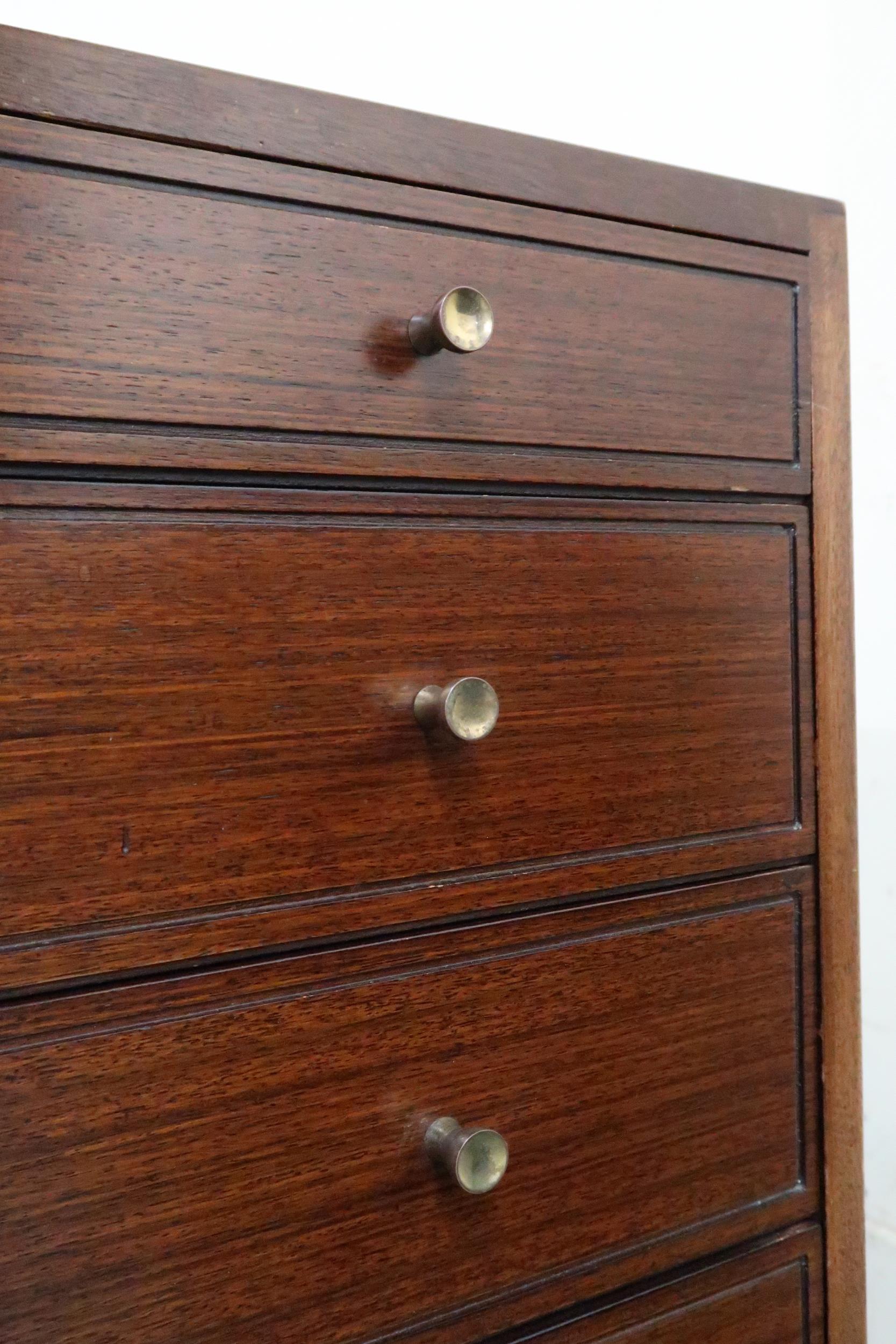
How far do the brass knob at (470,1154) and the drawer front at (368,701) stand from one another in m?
0.12

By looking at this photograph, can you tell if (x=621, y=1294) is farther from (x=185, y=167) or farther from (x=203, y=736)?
(x=185, y=167)

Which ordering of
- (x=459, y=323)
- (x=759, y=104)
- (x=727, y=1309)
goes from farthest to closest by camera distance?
(x=759, y=104) < (x=727, y=1309) < (x=459, y=323)

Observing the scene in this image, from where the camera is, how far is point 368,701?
51 centimetres

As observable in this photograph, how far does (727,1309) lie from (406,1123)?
25 centimetres

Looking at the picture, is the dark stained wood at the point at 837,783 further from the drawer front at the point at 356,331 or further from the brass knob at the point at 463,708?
the brass knob at the point at 463,708

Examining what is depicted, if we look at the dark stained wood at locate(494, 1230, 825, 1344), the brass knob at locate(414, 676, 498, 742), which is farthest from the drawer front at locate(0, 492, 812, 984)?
the dark stained wood at locate(494, 1230, 825, 1344)

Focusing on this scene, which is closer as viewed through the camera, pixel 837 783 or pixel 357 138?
pixel 357 138

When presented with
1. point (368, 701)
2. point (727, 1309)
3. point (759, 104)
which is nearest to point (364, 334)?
point (368, 701)

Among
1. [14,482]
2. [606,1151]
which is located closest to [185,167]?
[14,482]

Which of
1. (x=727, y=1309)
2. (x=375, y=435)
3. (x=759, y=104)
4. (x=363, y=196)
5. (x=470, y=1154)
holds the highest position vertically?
(x=759, y=104)

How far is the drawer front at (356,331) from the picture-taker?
1.45 feet

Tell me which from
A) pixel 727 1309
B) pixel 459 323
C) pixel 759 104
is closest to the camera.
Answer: pixel 459 323

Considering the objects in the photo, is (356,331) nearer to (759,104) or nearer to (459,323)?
(459,323)

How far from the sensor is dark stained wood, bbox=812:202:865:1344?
0.66 metres
